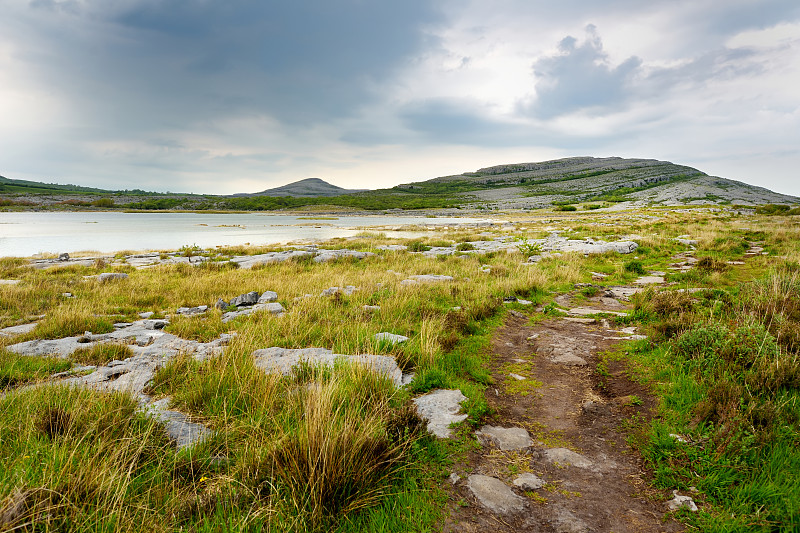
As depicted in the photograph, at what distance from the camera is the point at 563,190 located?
530 feet

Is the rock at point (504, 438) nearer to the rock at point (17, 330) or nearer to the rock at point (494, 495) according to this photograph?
the rock at point (494, 495)

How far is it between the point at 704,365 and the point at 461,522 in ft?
14.9

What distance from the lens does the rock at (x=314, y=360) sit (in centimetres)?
530

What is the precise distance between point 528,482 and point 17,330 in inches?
454

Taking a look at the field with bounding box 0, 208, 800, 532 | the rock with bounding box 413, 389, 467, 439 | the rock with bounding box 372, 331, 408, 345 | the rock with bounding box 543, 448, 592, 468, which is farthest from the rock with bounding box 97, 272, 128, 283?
the rock with bounding box 543, 448, 592, 468

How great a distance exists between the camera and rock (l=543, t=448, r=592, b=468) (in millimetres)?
3777

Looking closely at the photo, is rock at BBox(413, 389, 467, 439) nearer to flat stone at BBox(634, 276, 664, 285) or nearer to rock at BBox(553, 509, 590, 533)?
rock at BBox(553, 509, 590, 533)

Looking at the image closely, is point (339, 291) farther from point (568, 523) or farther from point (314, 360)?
point (568, 523)

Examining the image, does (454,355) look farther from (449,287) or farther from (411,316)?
(449,287)

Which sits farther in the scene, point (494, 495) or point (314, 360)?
point (314, 360)

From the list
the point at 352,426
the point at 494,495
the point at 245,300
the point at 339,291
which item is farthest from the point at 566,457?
the point at 245,300

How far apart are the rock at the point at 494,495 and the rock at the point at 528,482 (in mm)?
145

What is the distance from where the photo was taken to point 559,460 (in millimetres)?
3836

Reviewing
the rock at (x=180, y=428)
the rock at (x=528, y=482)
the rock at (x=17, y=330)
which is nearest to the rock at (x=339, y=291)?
the rock at (x=180, y=428)
